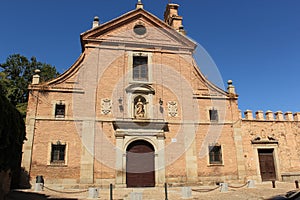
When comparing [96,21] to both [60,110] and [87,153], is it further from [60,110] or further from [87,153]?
[87,153]

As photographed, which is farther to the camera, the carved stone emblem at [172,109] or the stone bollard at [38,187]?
the carved stone emblem at [172,109]

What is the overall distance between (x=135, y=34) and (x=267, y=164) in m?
12.4

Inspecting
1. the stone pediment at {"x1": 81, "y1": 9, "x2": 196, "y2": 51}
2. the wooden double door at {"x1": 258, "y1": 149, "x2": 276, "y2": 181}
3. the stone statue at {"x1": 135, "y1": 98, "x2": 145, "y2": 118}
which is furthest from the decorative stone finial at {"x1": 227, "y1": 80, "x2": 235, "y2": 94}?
the stone statue at {"x1": 135, "y1": 98, "x2": 145, "y2": 118}

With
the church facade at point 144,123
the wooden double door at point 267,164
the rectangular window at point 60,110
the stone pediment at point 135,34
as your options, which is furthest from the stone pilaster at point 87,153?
the wooden double door at point 267,164

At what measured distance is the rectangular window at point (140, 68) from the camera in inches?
684

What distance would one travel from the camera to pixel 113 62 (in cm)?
1706

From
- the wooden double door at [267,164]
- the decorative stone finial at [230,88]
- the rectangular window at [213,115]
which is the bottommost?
the wooden double door at [267,164]

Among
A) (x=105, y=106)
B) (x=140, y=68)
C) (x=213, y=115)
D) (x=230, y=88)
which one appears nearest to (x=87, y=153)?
(x=105, y=106)

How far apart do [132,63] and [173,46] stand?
3.21 meters

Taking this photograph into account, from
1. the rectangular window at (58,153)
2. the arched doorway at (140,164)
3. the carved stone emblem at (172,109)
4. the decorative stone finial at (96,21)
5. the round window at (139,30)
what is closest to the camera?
the rectangular window at (58,153)

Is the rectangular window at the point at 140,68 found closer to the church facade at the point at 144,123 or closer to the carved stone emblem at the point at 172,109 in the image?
the church facade at the point at 144,123

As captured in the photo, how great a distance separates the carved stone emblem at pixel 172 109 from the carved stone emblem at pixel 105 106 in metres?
3.77

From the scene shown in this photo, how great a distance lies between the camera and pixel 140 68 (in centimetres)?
1761

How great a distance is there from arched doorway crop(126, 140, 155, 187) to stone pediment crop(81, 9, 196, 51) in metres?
6.75
